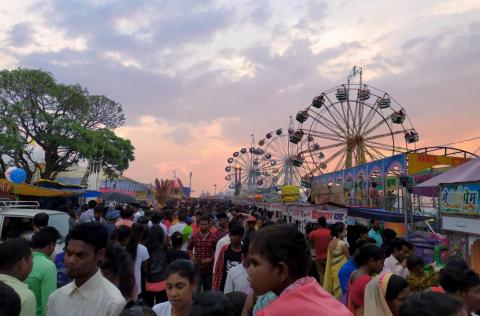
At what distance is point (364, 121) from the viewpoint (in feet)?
89.4

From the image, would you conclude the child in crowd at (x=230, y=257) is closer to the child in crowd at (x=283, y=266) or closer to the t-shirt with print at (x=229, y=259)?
the t-shirt with print at (x=229, y=259)

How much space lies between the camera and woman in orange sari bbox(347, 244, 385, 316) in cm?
Answer: 384

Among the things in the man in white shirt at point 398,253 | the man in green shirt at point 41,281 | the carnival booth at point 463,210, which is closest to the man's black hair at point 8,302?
the man in green shirt at point 41,281

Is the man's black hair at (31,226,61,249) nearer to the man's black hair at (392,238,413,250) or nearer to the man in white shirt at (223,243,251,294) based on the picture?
the man in white shirt at (223,243,251,294)

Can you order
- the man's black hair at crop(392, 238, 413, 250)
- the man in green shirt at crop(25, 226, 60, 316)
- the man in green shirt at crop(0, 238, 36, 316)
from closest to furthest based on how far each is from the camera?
the man in green shirt at crop(0, 238, 36, 316), the man in green shirt at crop(25, 226, 60, 316), the man's black hair at crop(392, 238, 413, 250)

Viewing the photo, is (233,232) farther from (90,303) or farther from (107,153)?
(107,153)

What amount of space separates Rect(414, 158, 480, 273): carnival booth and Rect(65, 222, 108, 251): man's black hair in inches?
192

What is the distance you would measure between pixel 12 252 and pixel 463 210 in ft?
18.5

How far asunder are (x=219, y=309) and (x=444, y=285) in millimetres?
1780

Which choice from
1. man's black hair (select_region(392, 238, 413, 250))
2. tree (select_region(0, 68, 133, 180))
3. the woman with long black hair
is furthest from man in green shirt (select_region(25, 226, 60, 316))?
tree (select_region(0, 68, 133, 180))

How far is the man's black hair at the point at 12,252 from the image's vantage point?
289 cm

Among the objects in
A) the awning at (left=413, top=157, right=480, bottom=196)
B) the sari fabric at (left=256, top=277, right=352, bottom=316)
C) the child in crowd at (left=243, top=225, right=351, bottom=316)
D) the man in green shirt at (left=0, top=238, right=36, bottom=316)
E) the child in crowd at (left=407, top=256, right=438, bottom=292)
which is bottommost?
the child in crowd at (left=407, top=256, right=438, bottom=292)

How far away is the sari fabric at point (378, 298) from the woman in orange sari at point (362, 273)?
48 centimetres

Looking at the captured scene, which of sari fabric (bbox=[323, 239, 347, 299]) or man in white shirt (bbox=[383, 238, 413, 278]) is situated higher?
man in white shirt (bbox=[383, 238, 413, 278])
